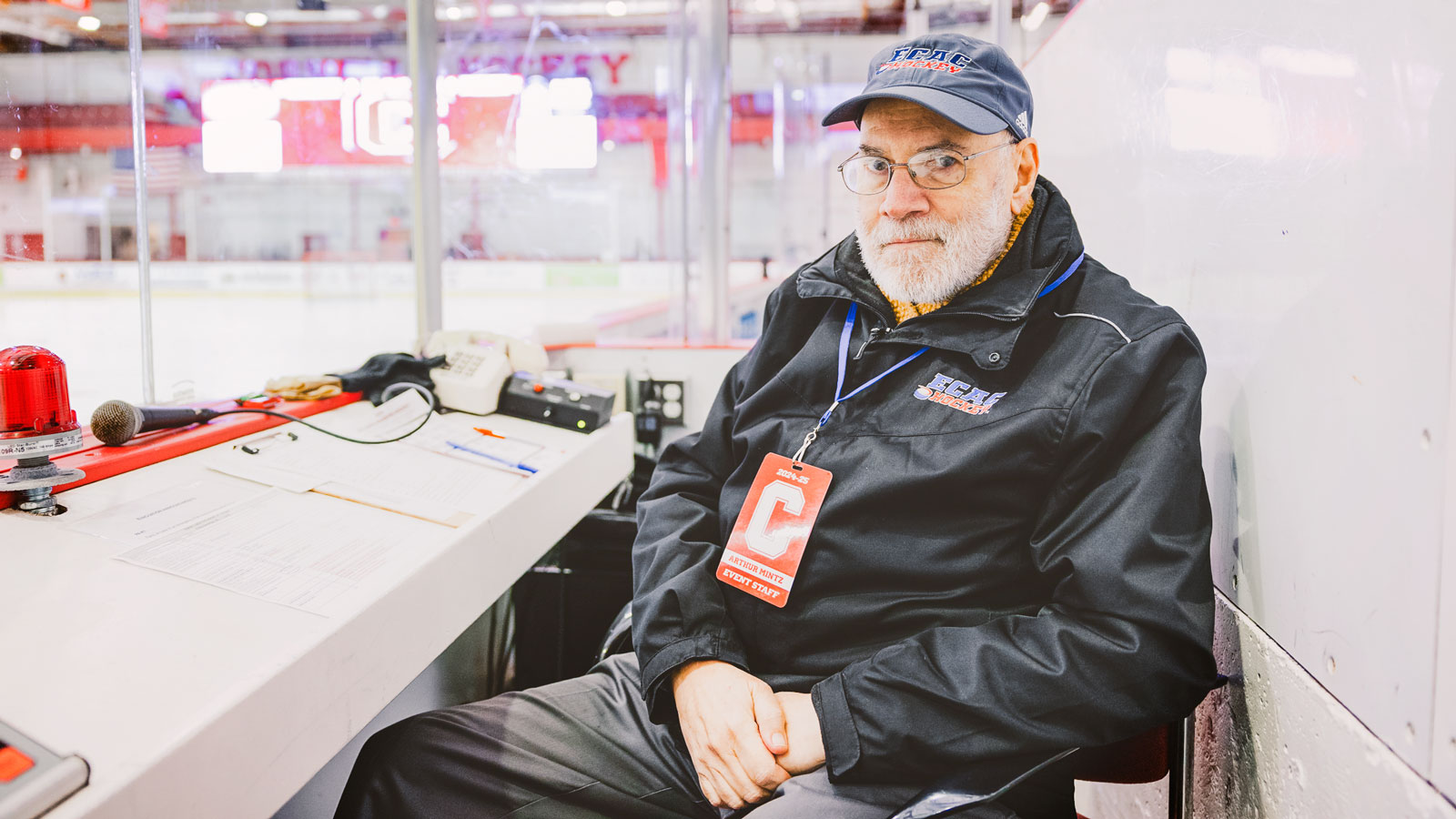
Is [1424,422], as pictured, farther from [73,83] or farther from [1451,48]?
[73,83]

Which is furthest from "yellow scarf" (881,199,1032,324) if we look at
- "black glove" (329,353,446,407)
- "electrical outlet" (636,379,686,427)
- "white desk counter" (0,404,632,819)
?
"electrical outlet" (636,379,686,427)

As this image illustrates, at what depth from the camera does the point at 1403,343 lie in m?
0.67

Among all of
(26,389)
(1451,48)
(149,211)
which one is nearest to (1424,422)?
(1451,48)

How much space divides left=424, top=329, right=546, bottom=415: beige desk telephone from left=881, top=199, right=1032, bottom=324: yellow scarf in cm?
96

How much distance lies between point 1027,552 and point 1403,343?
0.42 m

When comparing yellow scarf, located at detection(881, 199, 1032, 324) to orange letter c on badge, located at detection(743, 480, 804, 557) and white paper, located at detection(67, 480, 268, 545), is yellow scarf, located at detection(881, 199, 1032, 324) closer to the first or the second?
orange letter c on badge, located at detection(743, 480, 804, 557)

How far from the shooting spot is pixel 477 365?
1.86 meters

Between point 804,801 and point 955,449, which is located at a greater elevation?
point 955,449

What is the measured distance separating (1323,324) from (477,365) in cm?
152

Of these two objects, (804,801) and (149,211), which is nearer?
(804,801)

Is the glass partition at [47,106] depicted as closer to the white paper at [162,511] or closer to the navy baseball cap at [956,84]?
the white paper at [162,511]

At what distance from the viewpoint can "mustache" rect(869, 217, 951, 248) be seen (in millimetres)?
1125

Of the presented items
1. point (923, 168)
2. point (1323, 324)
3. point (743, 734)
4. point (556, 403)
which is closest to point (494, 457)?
point (556, 403)

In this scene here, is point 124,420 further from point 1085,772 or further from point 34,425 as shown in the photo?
point 1085,772
